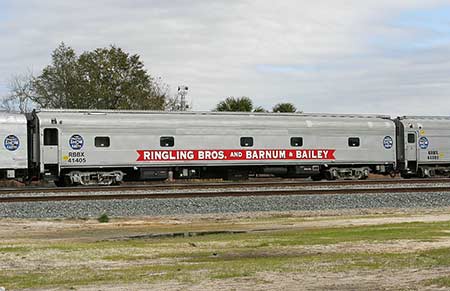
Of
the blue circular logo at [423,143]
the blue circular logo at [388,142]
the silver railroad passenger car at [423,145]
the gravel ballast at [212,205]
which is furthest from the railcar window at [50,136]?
the blue circular logo at [423,143]

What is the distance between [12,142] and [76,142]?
245 cm

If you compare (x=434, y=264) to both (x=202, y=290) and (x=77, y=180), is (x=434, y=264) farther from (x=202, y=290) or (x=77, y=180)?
(x=77, y=180)

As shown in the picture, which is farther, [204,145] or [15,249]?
[204,145]

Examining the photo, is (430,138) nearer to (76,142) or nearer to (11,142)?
(76,142)

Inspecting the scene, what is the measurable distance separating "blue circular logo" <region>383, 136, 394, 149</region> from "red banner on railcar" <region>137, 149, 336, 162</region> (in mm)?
2845

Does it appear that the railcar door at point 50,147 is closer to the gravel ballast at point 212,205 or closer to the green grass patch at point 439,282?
the gravel ballast at point 212,205

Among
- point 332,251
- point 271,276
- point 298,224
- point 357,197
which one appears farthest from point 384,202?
point 271,276

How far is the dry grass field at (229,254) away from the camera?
8570 mm

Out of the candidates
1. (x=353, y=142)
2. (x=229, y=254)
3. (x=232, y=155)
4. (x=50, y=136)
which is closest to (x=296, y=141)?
(x=353, y=142)

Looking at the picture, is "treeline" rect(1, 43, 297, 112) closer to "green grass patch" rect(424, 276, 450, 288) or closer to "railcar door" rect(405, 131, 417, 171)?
"railcar door" rect(405, 131, 417, 171)

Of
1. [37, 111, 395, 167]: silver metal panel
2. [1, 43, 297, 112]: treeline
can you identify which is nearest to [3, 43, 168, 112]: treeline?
[1, 43, 297, 112]: treeline

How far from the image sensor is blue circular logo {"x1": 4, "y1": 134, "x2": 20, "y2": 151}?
2764cm

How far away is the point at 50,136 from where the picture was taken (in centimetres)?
2830

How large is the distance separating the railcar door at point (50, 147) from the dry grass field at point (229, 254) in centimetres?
1142
